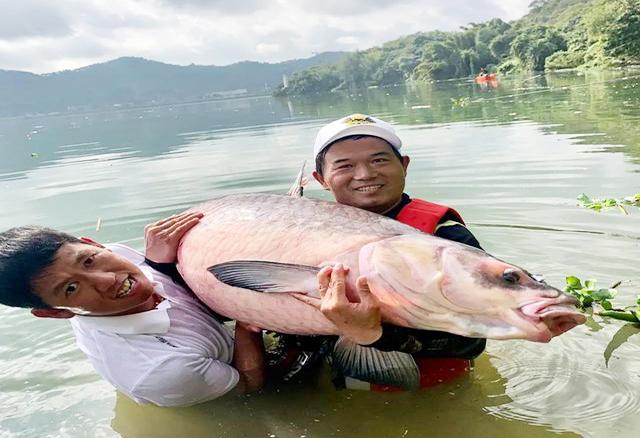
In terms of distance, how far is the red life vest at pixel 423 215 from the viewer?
2600 mm

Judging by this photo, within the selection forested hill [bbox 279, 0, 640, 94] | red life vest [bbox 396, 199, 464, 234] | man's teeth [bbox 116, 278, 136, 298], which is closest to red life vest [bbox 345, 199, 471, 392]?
red life vest [bbox 396, 199, 464, 234]

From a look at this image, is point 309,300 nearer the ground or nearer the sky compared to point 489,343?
nearer the sky

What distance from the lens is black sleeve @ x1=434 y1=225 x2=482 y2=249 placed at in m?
2.55

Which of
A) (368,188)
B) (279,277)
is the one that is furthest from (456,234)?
(279,277)

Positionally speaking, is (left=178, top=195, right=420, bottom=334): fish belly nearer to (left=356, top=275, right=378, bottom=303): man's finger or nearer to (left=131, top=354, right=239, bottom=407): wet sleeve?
(left=356, top=275, right=378, bottom=303): man's finger

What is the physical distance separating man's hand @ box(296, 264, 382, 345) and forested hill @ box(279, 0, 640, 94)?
131ft

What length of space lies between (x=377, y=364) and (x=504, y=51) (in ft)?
291

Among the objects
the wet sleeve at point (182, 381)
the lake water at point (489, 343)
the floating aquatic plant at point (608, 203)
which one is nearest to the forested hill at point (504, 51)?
the lake water at point (489, 343)

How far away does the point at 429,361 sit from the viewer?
2895 millimetres

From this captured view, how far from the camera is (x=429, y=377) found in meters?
2.93

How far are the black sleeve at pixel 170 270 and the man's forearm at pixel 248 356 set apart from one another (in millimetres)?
474

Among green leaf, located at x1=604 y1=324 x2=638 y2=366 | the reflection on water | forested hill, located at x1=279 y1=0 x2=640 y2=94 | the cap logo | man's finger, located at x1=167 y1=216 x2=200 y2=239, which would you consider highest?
forested hill, located at x1=279 y1=0 x2=640 y2=94

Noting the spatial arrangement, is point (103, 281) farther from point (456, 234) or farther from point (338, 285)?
point (456, 234)

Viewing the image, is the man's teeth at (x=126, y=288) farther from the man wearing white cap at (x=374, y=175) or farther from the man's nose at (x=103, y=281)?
the man wearing white cap at (x=374, y=175)
